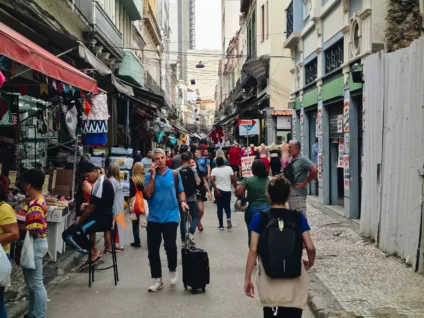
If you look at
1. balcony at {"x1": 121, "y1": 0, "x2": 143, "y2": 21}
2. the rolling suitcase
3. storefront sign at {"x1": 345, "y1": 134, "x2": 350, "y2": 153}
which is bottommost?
the rolling suitcase

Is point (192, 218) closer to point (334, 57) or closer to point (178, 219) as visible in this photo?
point (178, 219)

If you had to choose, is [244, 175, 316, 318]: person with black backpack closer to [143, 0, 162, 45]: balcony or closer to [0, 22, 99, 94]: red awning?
[0, 22, 99, 94]: red awning

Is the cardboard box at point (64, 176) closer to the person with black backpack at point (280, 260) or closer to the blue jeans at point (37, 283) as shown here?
the blue jeans at point (37, 283)

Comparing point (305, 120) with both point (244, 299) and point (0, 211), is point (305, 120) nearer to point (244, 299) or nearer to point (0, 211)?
point (244, 299)

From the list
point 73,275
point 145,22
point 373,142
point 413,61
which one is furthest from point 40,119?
point 145,22

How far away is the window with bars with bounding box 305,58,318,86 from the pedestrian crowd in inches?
234

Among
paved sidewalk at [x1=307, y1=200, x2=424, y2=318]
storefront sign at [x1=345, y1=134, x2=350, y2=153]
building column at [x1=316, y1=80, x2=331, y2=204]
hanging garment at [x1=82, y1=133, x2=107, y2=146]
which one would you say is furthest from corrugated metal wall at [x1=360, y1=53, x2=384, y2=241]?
hanging garment at [x1=82, y1=133, x2=107, y2=146]

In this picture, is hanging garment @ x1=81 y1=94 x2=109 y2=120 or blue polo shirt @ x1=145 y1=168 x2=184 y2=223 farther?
hanging garment @ x1=81 y1=94 x2=109 y2=120

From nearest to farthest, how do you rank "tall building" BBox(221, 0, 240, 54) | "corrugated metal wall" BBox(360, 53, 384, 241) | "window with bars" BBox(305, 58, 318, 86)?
1. "corrugated metal wall" BBox(360, 53, 384, 241)
2. "window with bars" BBox(305, 58, 318, 86)
3. "tall building" BBox(221, 0, 240, 54)

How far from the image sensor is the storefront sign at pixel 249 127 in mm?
28469

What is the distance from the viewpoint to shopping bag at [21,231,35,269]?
17.4 feet

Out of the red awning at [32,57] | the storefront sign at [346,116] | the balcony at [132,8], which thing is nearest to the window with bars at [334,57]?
the storefront sign at [346,116]

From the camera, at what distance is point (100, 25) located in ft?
62.4

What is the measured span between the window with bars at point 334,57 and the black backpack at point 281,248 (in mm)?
10547
